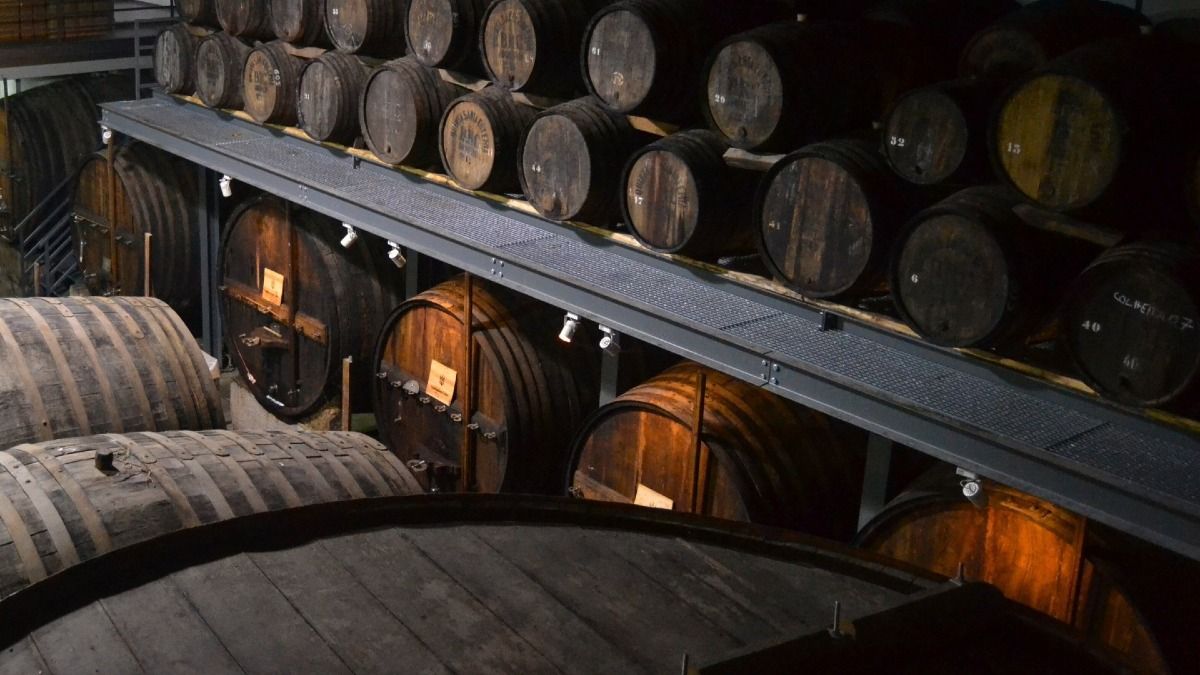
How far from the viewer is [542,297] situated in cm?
636

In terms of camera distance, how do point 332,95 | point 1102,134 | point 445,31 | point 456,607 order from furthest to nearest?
point 332,95, point 445,31, point 1102,134, point 456,607

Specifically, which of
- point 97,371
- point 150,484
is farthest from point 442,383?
point 150,484

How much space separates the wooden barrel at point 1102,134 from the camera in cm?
405

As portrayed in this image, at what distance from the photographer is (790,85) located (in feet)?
17.0

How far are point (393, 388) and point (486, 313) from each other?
100cm

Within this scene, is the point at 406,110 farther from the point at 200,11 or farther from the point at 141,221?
the point at 141,221

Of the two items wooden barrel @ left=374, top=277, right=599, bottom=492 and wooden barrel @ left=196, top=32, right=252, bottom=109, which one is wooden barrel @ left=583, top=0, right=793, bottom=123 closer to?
wooden barrel @ left=374, top=277, right=599, bottom=492

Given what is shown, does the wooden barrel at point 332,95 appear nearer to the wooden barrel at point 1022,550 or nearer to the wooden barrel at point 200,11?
the wooden barrel at point 200,11

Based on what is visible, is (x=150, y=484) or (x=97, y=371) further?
(x=97, y=371)

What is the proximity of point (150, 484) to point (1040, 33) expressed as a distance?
11.9 feet

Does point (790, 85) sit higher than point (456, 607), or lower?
higher

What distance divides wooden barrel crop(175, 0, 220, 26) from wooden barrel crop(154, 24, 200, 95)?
0.42 feet

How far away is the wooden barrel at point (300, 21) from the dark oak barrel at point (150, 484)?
3541 millimetres

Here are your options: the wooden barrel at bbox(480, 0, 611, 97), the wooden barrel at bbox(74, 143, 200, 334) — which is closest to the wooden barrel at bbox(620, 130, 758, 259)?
the wooden barrel at bbox(480, 0, 611, 97)
